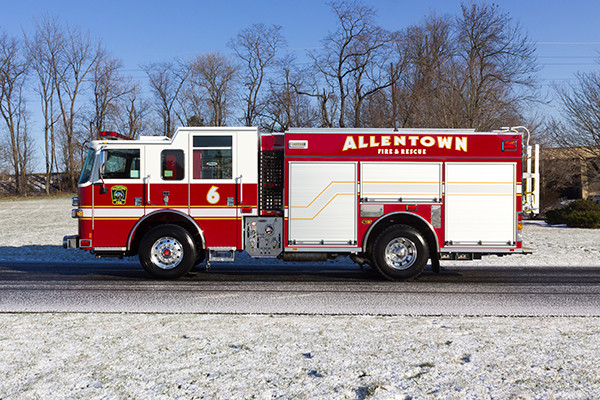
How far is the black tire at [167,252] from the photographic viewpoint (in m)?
9.29

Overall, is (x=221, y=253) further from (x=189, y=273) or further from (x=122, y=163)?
(x=122, y=163)

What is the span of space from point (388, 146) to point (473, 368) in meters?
5.25

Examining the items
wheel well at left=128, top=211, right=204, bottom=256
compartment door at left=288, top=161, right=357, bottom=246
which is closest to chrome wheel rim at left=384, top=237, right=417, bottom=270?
compartment door at left=288, top=161, right=357, bottom=246

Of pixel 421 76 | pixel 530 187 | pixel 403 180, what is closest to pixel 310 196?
pixel 403 180

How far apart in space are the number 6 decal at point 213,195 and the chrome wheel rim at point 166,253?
96cm

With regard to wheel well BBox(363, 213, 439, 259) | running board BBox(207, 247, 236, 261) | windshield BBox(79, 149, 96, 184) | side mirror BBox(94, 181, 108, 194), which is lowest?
running board BBox(207, 247, 236, 261)

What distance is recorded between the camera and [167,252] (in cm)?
935

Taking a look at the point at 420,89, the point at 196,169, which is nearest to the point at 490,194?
the point at 196,169

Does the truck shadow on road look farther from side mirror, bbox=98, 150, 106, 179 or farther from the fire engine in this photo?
side mirror, bbox=98, 150, 106, 179

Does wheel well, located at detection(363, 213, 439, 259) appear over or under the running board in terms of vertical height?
over

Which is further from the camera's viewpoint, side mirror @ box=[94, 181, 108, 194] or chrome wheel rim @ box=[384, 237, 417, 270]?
side mirror @ box=[94, 181, 108, 194]

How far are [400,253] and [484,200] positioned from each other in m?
1.76

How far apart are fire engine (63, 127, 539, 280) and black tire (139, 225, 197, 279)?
18 millimetres

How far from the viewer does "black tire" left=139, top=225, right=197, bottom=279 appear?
30.5ft
